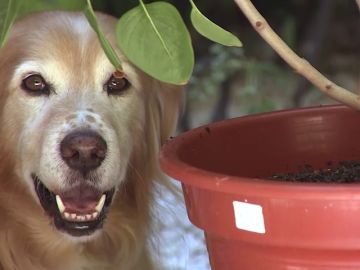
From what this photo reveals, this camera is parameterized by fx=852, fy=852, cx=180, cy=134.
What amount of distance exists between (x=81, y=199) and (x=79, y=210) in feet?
0.08

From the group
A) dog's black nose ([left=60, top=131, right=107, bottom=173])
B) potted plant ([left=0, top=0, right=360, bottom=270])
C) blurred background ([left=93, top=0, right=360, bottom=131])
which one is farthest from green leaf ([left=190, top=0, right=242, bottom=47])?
blurred background ([left=93, top=0, right=360, bottom=131])

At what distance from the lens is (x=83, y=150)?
5.06 ft

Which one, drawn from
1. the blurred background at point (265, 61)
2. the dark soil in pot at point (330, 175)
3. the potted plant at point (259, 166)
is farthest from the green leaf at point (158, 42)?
the blurred background at point (265, 61)

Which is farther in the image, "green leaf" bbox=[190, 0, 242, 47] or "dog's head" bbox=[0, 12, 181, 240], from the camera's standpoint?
"dog's head" bbox=[0, 12, 181, 240]

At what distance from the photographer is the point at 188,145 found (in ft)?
4.14

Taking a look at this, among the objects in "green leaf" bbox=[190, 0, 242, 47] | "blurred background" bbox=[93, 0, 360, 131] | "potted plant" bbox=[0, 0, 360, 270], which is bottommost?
"blurred background" bbox=[93, 0, 360, 131]

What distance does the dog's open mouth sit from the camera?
5.36 feet

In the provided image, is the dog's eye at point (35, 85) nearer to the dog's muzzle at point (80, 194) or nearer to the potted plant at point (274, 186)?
the dog's muzzle at point (80, 194)

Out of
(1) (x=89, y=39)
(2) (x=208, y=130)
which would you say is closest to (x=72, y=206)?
(1) (x=89, y=39)

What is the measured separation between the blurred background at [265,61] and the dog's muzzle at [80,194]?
156 centimetres

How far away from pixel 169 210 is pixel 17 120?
18.6 inches

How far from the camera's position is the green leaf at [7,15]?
0.97 meters

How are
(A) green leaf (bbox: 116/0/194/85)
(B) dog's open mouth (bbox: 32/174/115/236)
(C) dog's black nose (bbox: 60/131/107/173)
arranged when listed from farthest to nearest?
(B) dog's open mouth (bbox: 32/174/115/236) → (C) dog's black nose (bbox: 60/131/107/173) → (A) green leaf (bbox: 116/0/194/85)

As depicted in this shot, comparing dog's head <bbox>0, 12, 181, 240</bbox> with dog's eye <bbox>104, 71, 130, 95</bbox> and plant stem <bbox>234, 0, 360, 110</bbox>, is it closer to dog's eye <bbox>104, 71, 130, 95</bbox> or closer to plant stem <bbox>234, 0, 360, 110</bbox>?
dog's eye <bbox>104, 71, 130, 95</bbox>
